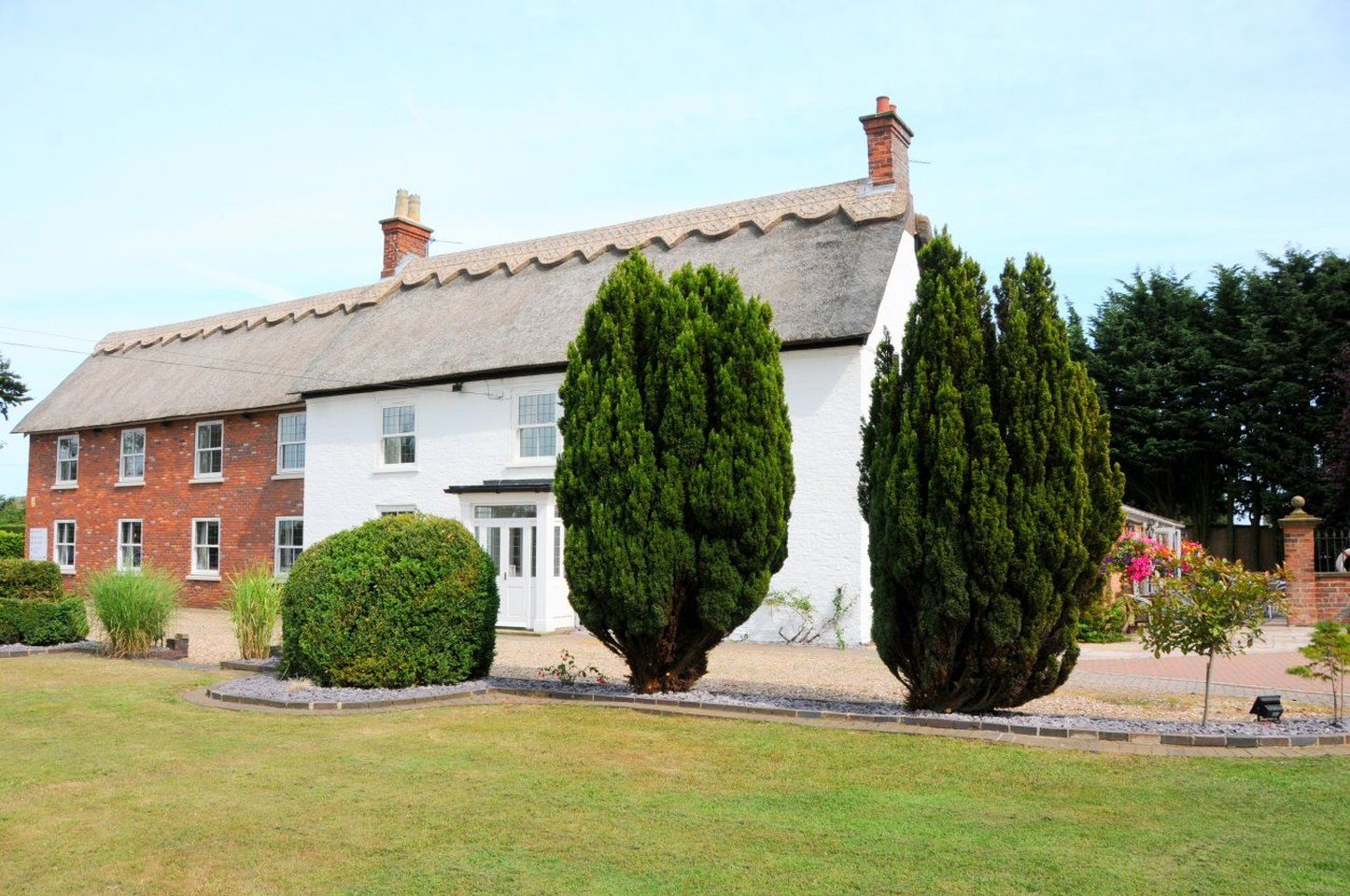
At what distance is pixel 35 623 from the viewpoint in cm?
1541

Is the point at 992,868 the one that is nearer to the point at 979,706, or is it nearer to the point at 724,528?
the point at 979,706

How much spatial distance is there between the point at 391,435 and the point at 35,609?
863 centimetres

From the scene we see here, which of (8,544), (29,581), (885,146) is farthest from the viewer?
(8,544)

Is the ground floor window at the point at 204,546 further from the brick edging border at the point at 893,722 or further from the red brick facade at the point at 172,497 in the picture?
the brick edging border at the point at 893,722

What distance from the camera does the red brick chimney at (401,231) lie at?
2809 cm

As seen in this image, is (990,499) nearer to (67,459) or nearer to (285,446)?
(285,446)

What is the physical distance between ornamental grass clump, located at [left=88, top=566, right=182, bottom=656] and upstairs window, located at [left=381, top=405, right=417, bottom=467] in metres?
8.34

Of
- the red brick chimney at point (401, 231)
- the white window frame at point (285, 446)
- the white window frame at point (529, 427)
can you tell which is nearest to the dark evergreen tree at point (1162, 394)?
the white window frame at point (529, 427)

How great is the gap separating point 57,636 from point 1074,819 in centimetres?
1470

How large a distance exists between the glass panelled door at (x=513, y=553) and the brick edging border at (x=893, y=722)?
9.11 metres

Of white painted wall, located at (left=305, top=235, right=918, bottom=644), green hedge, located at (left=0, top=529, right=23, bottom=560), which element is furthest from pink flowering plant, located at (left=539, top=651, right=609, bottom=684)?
green hedge, located at (left=0, top=529, right=23, bottom=560)

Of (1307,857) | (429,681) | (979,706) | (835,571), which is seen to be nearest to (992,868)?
(1307,857)

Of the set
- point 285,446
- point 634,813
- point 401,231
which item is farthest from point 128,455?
point 634,813

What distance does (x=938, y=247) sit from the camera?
9398 millimetres
